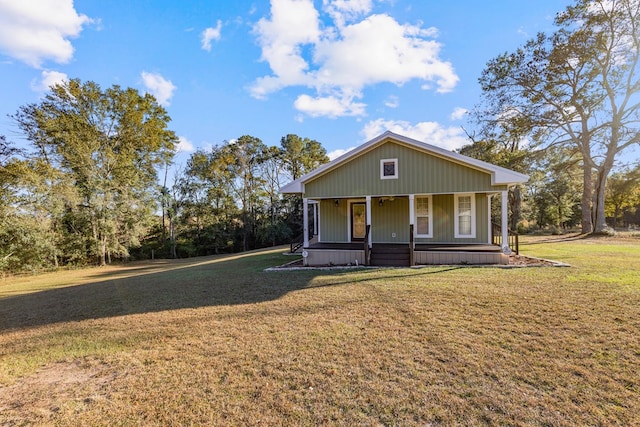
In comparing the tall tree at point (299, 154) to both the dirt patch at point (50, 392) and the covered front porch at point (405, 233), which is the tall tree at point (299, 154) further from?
the dirt patch at point (50, 392)

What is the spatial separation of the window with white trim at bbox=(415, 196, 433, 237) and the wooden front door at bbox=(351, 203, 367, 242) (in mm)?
2283

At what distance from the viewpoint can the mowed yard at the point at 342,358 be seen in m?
2.63

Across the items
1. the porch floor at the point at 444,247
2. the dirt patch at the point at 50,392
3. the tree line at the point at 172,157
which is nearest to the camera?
the dirt patch at the point at 50,392

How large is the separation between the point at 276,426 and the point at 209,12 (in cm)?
1448

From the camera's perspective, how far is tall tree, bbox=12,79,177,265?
1950 centimetres

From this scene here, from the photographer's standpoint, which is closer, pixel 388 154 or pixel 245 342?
pixel 245 342

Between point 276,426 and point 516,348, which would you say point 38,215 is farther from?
point 516,348

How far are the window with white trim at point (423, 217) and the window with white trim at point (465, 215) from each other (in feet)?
3.30

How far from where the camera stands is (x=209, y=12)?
11609 mm

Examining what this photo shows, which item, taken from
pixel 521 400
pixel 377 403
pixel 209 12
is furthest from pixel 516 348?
pixel 209 12

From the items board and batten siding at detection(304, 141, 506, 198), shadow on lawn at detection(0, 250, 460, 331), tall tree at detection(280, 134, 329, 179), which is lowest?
shadow on lawn at detection(0, 250, 460, 331)

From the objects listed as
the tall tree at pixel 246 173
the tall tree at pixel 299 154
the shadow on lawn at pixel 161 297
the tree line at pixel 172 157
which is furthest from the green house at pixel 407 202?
the tall tree at pixel 299 154

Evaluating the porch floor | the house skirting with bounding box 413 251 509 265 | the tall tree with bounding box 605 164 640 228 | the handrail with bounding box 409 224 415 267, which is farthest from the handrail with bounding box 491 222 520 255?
the tall tree with bounding box 605 164 640 228

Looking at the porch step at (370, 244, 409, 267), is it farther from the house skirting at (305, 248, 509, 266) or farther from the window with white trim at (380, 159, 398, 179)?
the window with white trim at (380, 159, 398, 179)
